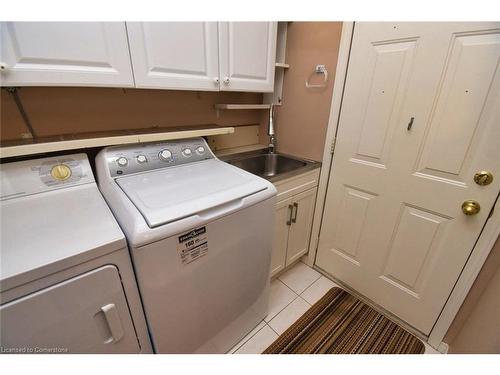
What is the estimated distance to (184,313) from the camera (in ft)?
3.05

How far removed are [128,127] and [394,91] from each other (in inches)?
64.5

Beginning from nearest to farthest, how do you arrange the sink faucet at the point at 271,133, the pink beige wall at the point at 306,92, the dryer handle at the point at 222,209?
the dryer handle at the point at 222,209 < the pink beige wall at the point at 306,92 < the sink faucet at the point at 271,133

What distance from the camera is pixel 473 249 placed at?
3.73ft

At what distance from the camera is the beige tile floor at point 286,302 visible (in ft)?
4.55

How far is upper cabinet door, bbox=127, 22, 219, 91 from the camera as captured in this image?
1.04m

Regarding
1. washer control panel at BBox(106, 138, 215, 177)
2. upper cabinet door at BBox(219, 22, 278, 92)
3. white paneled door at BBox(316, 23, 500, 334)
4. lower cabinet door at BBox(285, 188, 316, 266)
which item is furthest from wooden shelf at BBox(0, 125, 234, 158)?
white paneled door at BBox(316, 23, 500, 334)

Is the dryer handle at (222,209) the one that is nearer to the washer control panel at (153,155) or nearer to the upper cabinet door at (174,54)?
the washer control panel at (153,155)

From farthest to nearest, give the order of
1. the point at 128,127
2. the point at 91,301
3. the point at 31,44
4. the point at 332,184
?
1. the point at 332,184
2. the point at 128,127
3. the point at 31,44
4. the point at 91,301

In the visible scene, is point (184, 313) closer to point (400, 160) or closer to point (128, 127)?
point (128, 127)

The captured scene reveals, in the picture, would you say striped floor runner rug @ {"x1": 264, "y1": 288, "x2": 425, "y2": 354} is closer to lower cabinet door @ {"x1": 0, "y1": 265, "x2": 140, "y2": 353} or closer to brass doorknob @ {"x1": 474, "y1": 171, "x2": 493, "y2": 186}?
lower cabinet door @ {"x1": 0, "y1": 265, "x2": 140, "y2": 353}

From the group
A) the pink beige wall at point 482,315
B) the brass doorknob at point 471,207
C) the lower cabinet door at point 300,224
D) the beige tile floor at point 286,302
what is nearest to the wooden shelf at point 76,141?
the lower cabinet door at point 300,224

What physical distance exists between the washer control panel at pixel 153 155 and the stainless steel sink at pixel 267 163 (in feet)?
1.17

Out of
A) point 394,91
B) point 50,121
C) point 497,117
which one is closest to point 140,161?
point 50,121

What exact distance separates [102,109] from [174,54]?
56 centimetres
